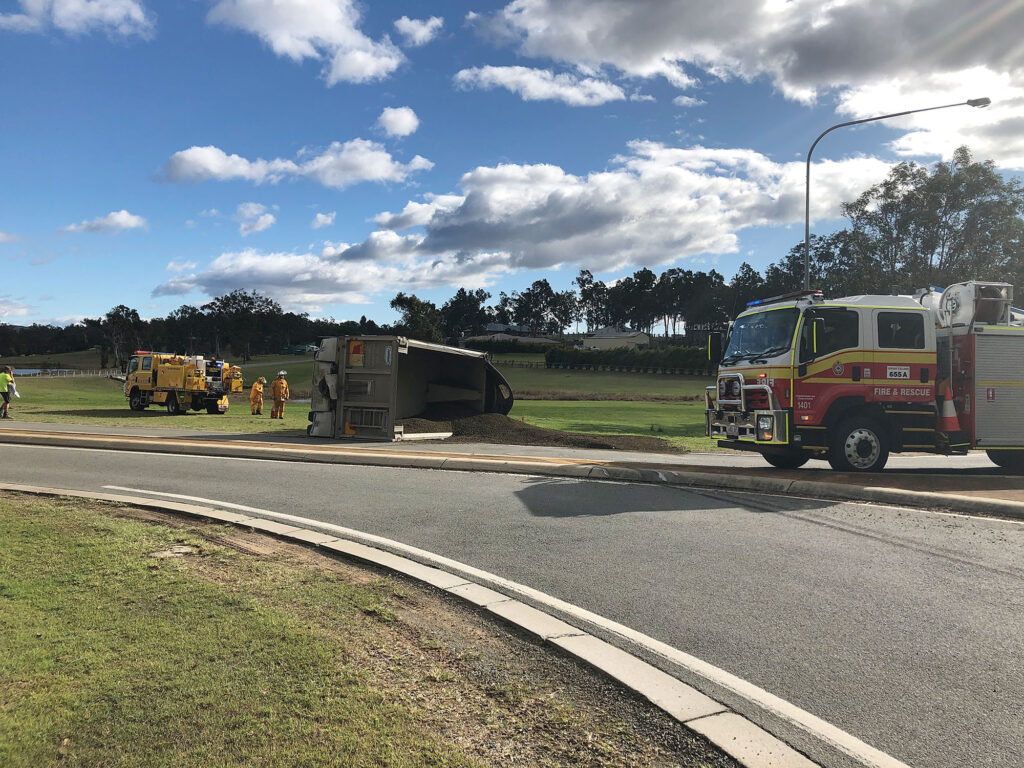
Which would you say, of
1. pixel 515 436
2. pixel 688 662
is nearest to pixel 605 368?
pixel 515 436

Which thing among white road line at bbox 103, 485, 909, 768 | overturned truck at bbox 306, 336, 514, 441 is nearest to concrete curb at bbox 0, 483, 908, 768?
white road line at bbox 103, 485, 909, 768

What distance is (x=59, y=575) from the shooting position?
16.1 feet

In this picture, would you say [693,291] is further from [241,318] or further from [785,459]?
[785,459]

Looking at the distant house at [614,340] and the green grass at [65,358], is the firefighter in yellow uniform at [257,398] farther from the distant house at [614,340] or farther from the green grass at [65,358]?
the green grass at [65,358]

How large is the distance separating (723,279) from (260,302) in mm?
91392

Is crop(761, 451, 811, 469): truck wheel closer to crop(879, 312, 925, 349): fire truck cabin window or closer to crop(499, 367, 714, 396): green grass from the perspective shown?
crop(879, 312, 925, 349): fire truck cabin window

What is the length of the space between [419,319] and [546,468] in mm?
79856

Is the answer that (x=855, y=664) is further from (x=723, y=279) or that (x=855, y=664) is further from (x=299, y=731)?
(x=723, y=279)

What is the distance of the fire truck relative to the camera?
10430 mm

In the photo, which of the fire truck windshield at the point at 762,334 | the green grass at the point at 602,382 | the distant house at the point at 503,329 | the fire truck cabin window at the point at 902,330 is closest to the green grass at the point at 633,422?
the fire truck windshield at the point at 762,334

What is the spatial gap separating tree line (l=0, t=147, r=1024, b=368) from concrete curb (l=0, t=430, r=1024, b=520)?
17.0 feet

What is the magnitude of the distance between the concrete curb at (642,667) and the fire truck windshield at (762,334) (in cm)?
702

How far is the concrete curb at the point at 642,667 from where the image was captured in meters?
2.98

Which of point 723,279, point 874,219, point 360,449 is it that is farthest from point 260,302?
point 360,449
